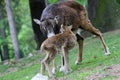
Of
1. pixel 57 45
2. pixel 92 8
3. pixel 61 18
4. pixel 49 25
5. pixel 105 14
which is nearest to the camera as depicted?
pixel 57 45

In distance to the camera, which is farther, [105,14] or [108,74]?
[105,14]

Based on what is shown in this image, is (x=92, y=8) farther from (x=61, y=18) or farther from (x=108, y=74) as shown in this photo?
(x=108, y=74)

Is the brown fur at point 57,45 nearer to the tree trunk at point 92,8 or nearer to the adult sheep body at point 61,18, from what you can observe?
the adult sheep body at point 61,18

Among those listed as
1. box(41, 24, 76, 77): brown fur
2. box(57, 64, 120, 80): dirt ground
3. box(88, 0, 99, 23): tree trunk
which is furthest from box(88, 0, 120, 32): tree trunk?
box(57, 64, 120, 80): dirt ground

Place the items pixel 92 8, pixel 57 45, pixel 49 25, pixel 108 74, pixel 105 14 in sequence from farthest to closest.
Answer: pixel 92 8
pixel 105 14
pixel 49 25
pixel 57 45
pixel 108 74

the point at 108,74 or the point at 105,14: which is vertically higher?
the point at 108,74

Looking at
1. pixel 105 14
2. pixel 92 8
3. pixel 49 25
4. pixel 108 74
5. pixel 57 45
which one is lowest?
pixel 105 14

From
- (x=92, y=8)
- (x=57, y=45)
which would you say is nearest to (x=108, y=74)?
(x=57, y=45)

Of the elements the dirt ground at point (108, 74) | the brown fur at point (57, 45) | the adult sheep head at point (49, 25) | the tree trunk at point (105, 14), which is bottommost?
the tree trunk at point (105, 14)

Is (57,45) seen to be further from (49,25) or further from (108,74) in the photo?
(108,74)

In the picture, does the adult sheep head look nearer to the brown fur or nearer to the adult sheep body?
the adult sheep body

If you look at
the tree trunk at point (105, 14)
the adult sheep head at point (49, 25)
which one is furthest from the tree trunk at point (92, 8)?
the adult sheep head at point (49, 25)

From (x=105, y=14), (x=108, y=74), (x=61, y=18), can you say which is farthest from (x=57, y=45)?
(x=105, y=14)

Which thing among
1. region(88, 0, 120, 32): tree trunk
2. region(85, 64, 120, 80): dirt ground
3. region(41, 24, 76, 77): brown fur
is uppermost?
region(41, 24, 76, 77): brown fur
